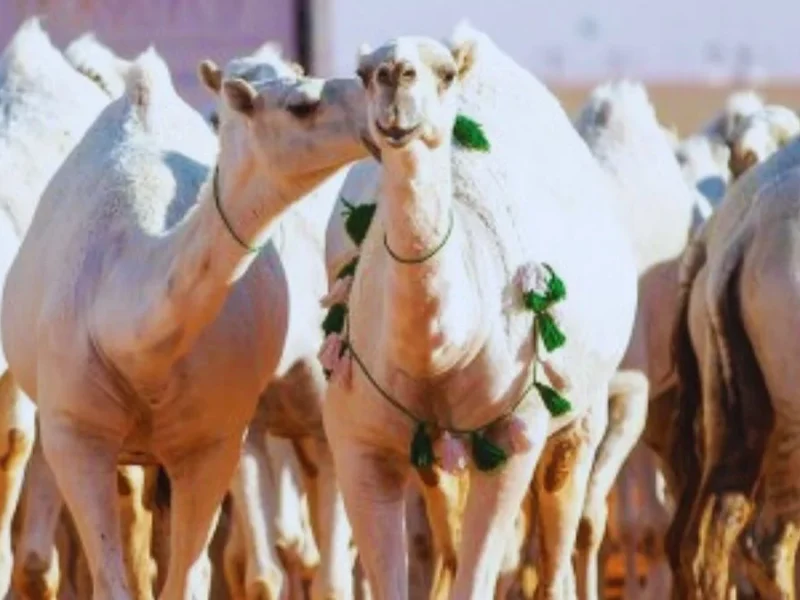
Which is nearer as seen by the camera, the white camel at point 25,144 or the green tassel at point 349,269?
the green tassel at point 349,269

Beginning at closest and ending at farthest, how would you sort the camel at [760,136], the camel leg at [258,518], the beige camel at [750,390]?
the beige camel at [750,390] < the camel leg at [258,518] < the camel at [760,136]

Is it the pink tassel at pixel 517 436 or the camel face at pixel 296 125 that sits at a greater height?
the camel face at pixel 296 125

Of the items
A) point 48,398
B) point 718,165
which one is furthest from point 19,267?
point 718,165

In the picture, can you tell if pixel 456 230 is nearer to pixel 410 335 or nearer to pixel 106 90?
pixel 410 335

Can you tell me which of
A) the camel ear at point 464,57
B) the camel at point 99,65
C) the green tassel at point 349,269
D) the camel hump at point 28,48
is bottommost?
the green tassel at point 349,269

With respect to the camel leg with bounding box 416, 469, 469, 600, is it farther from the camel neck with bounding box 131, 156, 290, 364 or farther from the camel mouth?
the camel mouth

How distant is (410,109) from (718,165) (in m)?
9.30

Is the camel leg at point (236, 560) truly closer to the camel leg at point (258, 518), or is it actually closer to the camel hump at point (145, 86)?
the camel leg at point (258, 518)

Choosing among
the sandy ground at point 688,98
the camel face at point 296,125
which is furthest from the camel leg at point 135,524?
the sandy ground at point 688,98

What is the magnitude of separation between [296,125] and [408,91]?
649mm

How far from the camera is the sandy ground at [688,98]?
46.4 meters

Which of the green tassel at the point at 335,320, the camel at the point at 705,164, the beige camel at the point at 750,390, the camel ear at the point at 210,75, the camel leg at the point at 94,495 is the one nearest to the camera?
the green tassel at the point at 335,320

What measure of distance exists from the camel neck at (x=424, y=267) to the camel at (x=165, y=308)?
369mm

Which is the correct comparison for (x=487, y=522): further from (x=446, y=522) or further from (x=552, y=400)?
(x=446, y=522)
